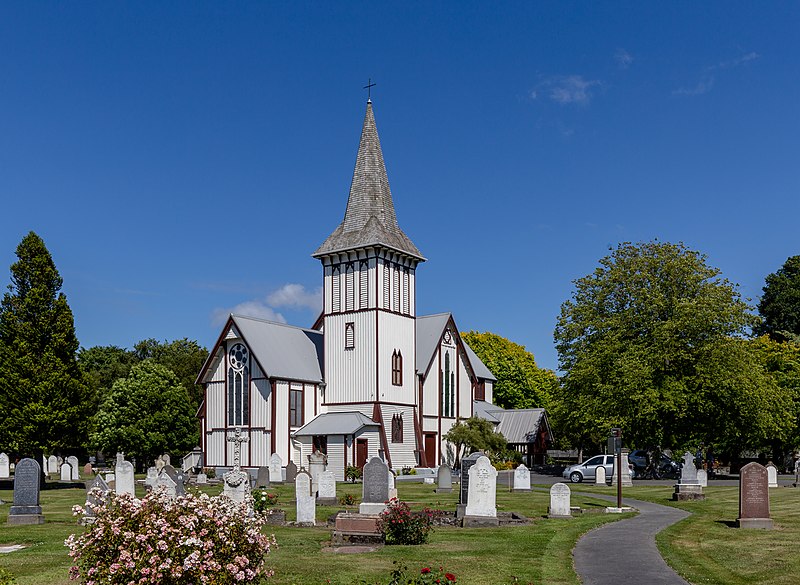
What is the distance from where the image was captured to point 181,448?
209 ft

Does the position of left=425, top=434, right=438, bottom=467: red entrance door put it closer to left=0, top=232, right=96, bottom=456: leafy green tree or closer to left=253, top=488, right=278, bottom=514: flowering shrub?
left=0, top=232, right=96, bottom=456: leafy green tree

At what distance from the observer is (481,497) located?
74.3 ft

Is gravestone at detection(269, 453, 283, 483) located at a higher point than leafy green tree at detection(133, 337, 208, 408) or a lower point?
lower

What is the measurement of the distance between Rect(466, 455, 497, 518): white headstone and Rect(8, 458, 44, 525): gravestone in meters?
12.2

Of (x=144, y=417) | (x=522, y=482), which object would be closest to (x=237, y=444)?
(x=144, y=417)

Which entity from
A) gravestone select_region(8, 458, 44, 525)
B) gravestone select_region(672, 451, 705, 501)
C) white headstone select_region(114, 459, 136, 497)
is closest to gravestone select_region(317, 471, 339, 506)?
white headstone select_region(114, 459, 136, 497)

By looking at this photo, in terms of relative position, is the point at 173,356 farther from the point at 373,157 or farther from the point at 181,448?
the point at 373,157

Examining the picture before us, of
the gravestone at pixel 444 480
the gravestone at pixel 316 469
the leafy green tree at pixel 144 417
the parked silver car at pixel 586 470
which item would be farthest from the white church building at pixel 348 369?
the gravestone at pixel 316 469

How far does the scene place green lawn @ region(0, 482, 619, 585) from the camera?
1416 centimetres

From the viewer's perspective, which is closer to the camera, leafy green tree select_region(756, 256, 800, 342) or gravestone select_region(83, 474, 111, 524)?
gravestone select_region(83, 474, 111, 524)

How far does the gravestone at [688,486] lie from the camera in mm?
31188

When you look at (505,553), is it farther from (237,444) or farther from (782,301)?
(782,301)

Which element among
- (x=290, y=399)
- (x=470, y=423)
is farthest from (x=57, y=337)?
(x=470, y=423)

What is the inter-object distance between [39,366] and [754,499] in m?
33.8
